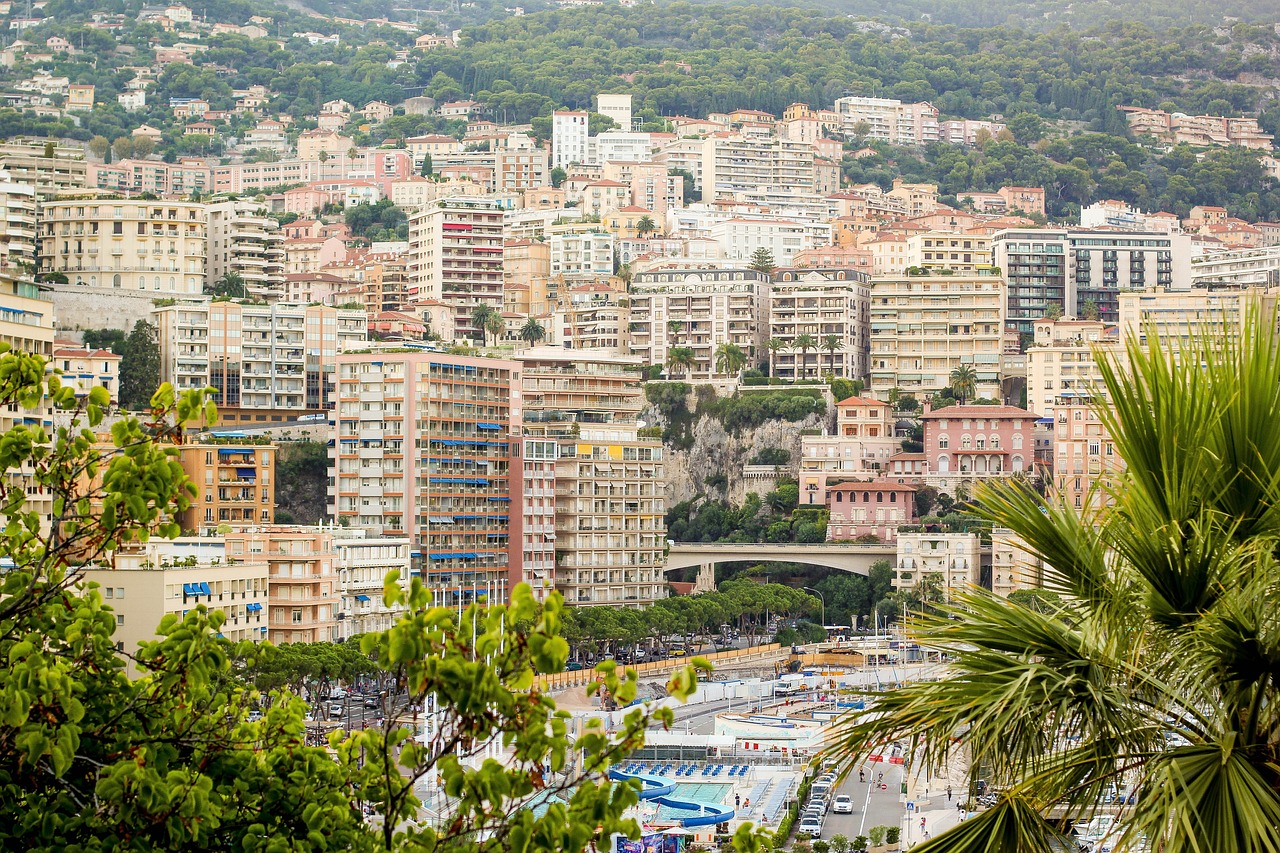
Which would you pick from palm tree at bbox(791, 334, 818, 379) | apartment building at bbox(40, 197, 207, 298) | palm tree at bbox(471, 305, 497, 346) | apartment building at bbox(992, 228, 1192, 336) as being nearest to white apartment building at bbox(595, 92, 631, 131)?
apartment building at bbox(992, 228, 1192, 336)

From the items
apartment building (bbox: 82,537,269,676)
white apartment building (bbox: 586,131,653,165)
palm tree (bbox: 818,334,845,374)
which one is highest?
white apartment building (bbox: 586,131,653,165)

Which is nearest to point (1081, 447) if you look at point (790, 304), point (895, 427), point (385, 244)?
point (895, 427)

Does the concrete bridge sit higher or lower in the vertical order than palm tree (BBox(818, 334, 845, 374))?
lower

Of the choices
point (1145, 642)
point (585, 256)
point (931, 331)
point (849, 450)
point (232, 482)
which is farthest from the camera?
point (585, 256)

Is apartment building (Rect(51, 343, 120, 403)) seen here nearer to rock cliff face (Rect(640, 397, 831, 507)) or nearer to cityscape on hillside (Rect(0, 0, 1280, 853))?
cityscape on hillside (Rect(0, 0, 1280, 853))

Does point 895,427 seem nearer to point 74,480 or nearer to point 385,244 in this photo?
point 385,244

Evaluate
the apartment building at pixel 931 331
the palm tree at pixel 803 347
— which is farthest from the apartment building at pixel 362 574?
the apartment building at pixel 931 331

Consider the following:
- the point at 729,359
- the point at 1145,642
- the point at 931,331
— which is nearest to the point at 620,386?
the point at 729,359

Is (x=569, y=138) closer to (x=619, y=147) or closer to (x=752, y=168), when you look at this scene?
(x=619, y=147)
